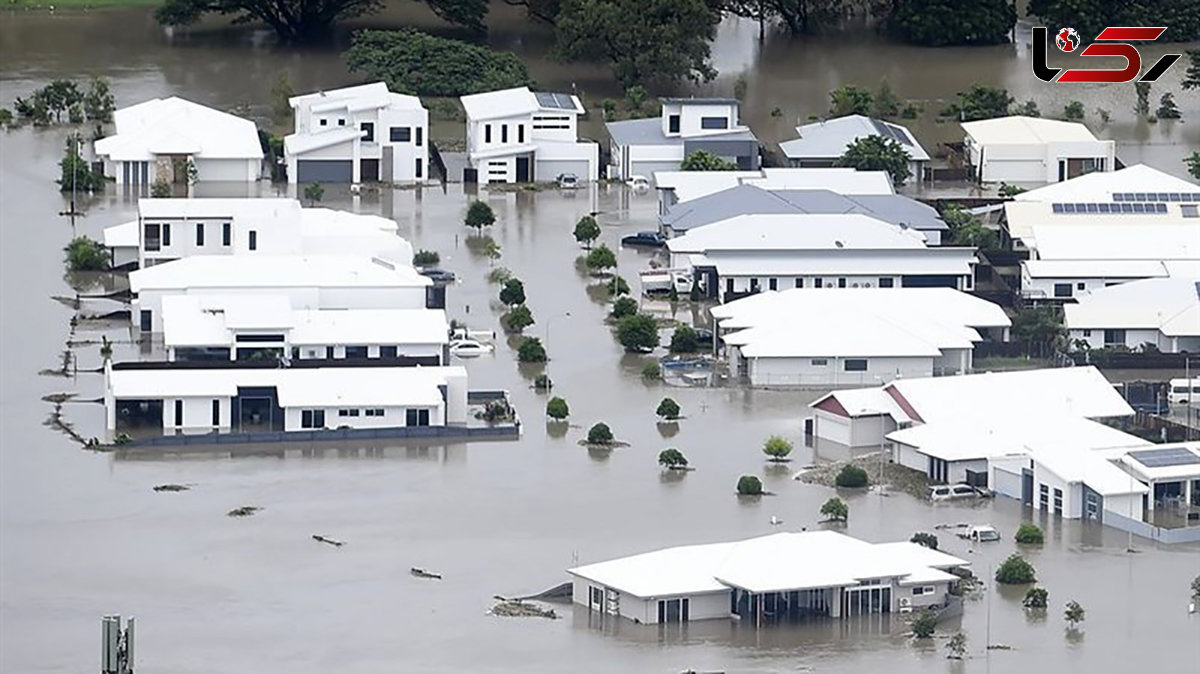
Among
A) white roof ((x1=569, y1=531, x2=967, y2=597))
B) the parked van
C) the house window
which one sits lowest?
white roof ((x1=569, y1=531, x2=967, y2=597))

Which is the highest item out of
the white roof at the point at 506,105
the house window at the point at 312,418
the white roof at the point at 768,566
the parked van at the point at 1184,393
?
the white roof at the point at 506,105

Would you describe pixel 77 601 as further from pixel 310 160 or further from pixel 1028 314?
pixel 310 160

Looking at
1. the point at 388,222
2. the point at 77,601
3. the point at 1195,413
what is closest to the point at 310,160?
the point at 388,222

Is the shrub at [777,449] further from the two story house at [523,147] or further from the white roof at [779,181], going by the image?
the two story house at [523,147]

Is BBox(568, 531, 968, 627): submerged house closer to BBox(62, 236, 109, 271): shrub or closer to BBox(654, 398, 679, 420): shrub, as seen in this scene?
BBox(654, 398, 679, 420): shrub

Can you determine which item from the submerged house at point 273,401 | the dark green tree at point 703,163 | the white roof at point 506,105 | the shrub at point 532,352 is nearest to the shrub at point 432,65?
the white roof at point 506,105

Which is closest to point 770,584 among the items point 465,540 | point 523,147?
point 465,540

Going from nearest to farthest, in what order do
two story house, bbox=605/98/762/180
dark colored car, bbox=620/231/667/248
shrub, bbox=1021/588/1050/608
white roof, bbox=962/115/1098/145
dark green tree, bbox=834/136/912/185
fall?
shrub, bbox=1021/588/1050/608
dark colored car, bbox=620/231/667/248
dark green tree, bbox=834/136/912/185
two story house, bbox=605/98/762/180
white roof, bbox=962/115/1098/145

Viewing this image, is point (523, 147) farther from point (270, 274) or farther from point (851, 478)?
point (851, 478)

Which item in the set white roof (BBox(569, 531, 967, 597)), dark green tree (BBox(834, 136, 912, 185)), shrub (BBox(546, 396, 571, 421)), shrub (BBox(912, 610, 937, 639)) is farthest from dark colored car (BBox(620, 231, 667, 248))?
shrub (BBox(912, 610, 937, 639))
